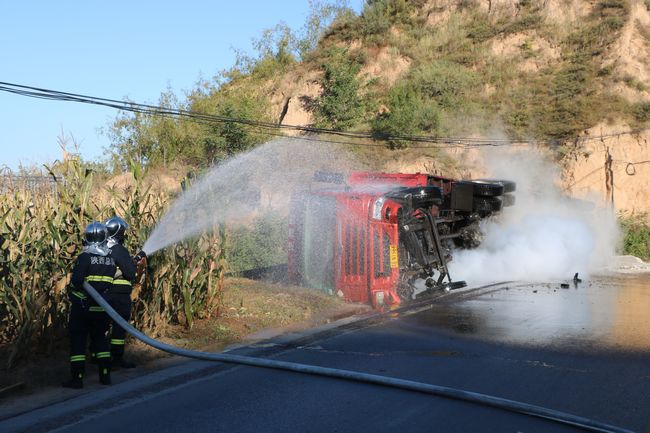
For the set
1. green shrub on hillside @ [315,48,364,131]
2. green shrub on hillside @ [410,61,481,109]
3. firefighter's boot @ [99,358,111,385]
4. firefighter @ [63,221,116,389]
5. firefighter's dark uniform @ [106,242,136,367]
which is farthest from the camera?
green shrub on hillside @ [410,61,481,109]

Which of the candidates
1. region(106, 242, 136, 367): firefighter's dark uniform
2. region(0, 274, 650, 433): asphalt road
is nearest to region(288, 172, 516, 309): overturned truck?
region(0, 274, 650, 433): asphalt road

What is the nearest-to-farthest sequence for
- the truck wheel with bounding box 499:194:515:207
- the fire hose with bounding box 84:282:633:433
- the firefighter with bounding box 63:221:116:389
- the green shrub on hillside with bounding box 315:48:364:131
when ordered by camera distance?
the fire hose with bounding box 84:282:633:433
the firefighter with bounding box 63:221:116:389
the truck wheel with bounding box 499:194:515:207
the green shrub on hillside with bounding box 315:48:364:131

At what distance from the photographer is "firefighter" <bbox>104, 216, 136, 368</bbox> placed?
24.9 ft

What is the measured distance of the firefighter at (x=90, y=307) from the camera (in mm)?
7051

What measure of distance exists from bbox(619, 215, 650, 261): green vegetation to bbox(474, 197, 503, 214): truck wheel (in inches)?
423

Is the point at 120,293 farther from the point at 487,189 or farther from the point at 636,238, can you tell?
the point at 636,238

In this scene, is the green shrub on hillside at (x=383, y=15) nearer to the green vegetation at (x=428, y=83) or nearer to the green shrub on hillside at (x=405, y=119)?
the green vegetation at (x=428, y=83)

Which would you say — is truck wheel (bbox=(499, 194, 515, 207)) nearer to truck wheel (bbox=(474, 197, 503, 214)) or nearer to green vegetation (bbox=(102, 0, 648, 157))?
truck wheel (bbox=(474, 197, 503, 214))

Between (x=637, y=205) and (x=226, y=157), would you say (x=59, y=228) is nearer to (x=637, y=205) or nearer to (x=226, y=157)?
(x=226, y=157)

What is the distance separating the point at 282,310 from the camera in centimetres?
1189

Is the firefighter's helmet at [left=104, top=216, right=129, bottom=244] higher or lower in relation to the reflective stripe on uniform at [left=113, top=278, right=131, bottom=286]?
higher

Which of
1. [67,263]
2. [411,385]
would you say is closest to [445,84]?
[67,263]

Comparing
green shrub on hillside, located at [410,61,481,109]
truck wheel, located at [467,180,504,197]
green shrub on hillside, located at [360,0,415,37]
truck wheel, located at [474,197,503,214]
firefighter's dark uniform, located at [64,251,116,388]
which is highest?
green shrub on hillside, located at [360,0,415,37]

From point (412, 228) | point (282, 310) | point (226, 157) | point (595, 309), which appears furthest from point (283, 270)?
point (226, 157)
